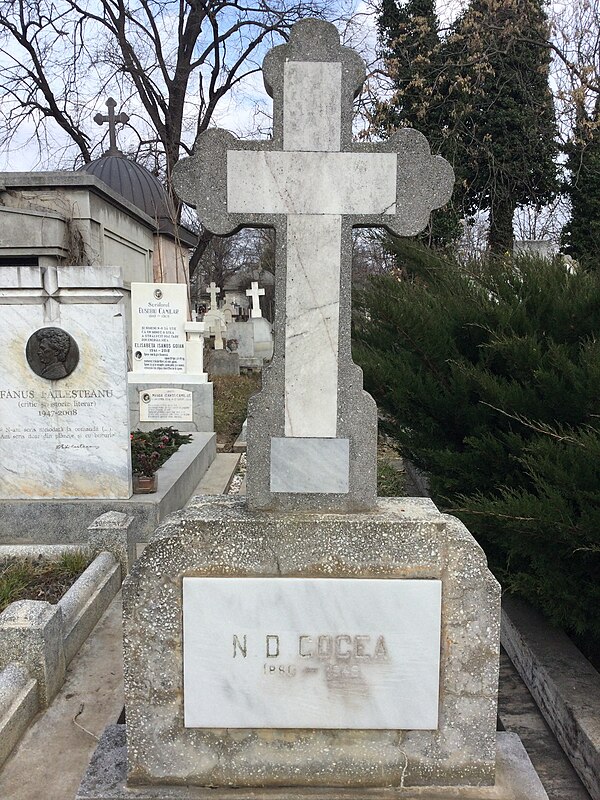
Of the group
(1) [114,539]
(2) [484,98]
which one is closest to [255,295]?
(2) [484,98]

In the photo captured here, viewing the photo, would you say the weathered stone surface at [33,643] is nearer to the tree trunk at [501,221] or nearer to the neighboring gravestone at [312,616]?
the neighboring gravestone at [312,616]

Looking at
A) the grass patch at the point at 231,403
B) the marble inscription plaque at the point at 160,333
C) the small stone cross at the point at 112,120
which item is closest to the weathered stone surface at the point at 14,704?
the grass patch at the point at 231,403

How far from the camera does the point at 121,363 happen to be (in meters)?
4.84

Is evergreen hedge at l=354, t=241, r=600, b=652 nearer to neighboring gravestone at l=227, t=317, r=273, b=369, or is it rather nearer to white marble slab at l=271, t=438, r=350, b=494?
white marble slab at l=271, t=438, r=350, b=494

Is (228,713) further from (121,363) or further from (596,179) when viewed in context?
(596,179)

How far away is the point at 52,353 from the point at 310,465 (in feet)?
10.8

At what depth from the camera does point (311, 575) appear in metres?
1.98

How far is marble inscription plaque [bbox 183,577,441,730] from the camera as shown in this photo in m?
1.96

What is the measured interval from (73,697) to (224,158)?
2.41 m

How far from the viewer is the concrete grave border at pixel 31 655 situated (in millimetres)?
2557

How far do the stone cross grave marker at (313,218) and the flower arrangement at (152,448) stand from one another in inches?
134

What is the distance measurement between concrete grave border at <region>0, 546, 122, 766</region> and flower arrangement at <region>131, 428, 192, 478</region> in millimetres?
2098

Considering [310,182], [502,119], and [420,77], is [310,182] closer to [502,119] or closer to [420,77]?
[420,77]

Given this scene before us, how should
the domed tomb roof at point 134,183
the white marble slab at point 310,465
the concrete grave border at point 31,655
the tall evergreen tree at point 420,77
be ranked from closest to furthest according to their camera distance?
1. the white marble slab at point 310,465
2. the concrete grave border at point 31,655
3. the tall evergreen tree at point 420,77
4. the domed tomb roof at point 134,183
